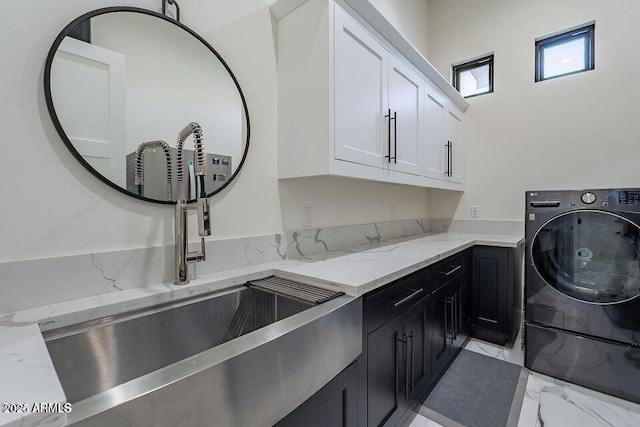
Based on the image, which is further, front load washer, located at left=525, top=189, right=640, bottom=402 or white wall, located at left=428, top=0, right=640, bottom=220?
white wall, located at left=428, top=0, right=640, bottom=220

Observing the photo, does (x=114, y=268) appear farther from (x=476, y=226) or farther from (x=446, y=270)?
(x=476, y=226)

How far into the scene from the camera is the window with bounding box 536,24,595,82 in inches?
95.8

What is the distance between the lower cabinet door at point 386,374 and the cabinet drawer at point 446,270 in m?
0.45

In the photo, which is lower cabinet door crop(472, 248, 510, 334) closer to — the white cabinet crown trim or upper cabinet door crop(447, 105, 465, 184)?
upper cabinet door crop(447, 105, 465, 184)

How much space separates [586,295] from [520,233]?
101 cm

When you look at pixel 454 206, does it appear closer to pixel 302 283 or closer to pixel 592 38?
pixel 592 38

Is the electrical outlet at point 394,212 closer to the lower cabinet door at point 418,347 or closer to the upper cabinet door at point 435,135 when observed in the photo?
the upper cabinet door at point 435,135

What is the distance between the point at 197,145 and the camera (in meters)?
1.07

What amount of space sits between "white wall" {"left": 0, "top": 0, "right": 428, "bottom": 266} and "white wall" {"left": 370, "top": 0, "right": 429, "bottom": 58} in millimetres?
1560

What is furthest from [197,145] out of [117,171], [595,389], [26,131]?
[595,389]

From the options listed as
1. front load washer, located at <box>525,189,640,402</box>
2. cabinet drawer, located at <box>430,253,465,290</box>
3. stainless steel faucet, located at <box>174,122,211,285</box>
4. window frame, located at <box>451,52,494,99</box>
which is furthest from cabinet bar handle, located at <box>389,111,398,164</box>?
window frame, located at <box>451,52,494,99</box>

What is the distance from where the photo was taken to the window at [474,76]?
9.61ft

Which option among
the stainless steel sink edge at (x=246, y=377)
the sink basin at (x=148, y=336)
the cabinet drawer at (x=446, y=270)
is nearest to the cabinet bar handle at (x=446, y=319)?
the cabinet drawer at (x=446, y=270)

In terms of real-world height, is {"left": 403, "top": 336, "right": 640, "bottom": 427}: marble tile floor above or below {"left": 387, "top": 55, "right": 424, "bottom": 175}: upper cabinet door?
below
